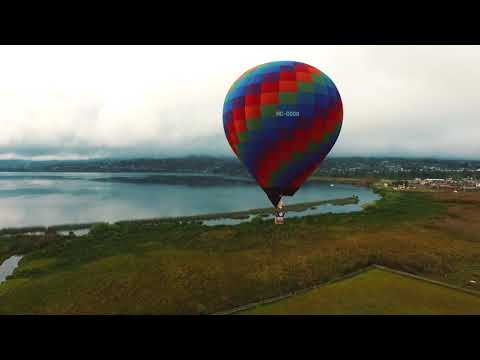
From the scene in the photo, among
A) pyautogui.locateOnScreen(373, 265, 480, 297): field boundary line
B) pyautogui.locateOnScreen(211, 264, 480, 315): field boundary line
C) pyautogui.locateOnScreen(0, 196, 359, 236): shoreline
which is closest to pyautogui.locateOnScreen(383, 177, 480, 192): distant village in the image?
pyautogui.locateOnScreen(0, 196, 359, 236): shoreline

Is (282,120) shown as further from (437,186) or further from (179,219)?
(437,186)

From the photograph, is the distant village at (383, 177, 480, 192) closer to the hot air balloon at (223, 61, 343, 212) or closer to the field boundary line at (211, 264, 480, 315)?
the field boundary line at (211, 264, 480, 315)

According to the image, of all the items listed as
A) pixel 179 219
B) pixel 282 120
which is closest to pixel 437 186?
pixel 179 219

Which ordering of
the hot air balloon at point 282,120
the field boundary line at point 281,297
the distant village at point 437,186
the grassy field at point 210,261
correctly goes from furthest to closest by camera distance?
the distant village at point 437,186, the grassy field at point 210,261, the field boundary line at point 281,297, the hot air balloon at point 282,120

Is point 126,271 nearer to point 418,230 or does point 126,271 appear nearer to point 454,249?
point 454,249

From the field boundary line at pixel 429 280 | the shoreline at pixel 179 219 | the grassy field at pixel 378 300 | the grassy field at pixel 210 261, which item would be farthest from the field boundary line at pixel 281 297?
the shoreline at pixel 179 219

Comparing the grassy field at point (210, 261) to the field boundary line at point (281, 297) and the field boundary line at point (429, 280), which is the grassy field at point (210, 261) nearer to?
the field boundary line at point (281, 297)

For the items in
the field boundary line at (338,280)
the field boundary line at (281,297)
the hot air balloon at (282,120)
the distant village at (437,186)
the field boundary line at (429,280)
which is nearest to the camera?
the hot air balloon at (282,120)
